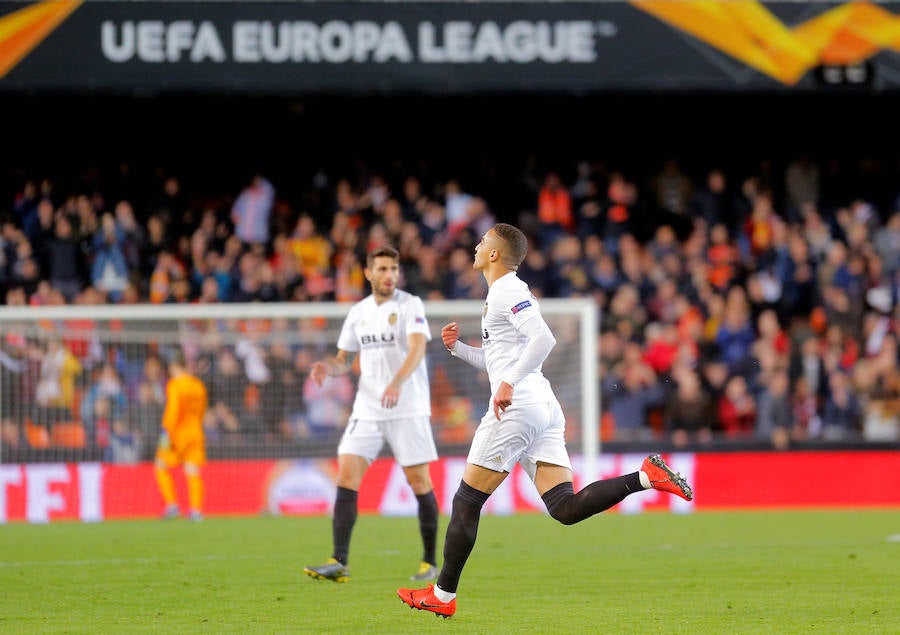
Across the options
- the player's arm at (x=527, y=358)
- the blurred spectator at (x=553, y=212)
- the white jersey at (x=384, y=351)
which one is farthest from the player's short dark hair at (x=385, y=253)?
the blurred spectator at (x=553, y=212)

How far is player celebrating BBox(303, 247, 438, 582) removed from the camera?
1011cm

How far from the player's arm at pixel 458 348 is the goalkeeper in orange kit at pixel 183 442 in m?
7.95

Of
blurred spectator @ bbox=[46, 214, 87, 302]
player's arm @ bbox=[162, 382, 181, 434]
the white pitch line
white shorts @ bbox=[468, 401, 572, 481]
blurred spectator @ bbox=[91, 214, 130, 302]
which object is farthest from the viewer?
blurred spectator @ bbox=[91, 214, 130, 302]

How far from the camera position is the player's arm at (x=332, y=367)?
10.0 metres

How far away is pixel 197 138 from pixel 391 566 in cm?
1213

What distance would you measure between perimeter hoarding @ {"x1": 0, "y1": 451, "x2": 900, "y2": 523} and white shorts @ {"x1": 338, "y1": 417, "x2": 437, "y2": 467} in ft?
20.9

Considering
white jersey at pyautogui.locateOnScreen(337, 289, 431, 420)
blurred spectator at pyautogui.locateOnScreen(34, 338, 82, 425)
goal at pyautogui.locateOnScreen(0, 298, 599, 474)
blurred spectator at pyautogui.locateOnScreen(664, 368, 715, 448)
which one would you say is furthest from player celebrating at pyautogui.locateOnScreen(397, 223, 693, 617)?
blurred spectator at pyautogui.locateOnScreen(664, 368, 715, 448)

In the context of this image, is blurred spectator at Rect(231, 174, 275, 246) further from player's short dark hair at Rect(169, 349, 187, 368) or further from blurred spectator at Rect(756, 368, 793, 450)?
blurred spectator at Rect(756, 368, 793, 450)

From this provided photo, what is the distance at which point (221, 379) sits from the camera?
17.2m

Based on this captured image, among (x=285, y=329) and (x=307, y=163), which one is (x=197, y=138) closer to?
(x=307, y=163)

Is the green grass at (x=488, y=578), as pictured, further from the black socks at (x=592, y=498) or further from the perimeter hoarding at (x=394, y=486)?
the perimeter hoarding at (x=394, y=486)

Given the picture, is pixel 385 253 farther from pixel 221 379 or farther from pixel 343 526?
pixel 221 379

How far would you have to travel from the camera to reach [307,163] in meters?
22.0

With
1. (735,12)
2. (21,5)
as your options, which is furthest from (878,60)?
(21,5)
